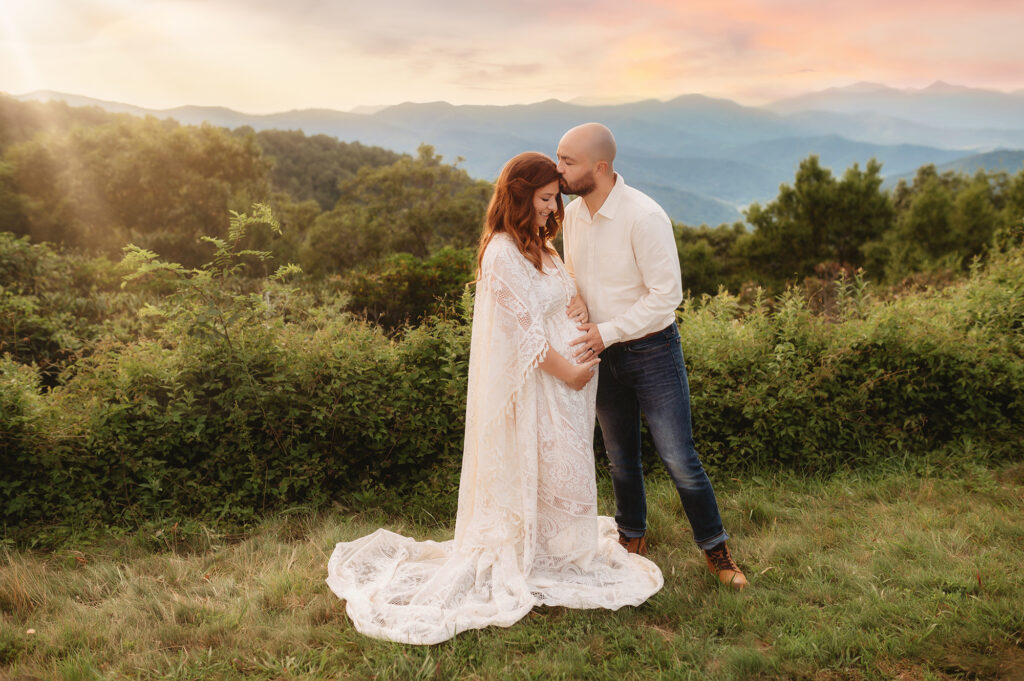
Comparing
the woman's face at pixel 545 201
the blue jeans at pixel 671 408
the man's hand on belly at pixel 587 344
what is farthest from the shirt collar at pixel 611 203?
the blue jeans at pixel 671 408

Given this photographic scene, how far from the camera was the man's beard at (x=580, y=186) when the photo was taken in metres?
3.06

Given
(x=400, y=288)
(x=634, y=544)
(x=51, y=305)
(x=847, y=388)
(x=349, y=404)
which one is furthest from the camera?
(x=400, y=288)

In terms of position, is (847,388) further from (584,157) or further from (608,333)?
(584,157)

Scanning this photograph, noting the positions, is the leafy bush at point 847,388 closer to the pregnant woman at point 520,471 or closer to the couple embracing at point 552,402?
the couple embracing at point 552,402

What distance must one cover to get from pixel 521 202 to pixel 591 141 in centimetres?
47

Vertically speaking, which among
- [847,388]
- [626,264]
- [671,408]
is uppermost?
[626,264]

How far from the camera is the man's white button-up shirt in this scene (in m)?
3.04

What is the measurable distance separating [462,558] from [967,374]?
4.20 meters

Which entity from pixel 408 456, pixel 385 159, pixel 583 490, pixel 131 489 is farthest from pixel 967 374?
pixel 385 159

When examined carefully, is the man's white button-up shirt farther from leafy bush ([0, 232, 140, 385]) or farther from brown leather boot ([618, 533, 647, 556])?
leafy bush ([0, 232, 140, 385])

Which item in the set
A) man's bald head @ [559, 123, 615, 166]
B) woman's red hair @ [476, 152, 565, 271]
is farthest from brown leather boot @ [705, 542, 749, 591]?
man's bald head @ [559, 123, 615, 166]

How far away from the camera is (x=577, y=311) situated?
318cm

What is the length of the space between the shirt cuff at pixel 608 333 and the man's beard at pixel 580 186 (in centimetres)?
68

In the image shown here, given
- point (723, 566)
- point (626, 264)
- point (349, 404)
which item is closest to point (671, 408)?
point (626, 264)
